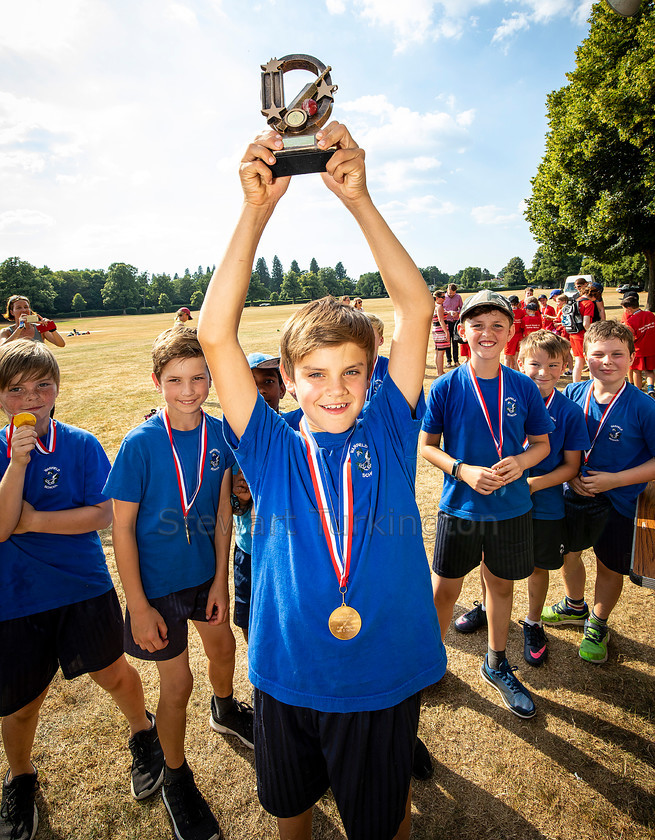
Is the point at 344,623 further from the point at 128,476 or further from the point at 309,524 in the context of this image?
the point at 128,476

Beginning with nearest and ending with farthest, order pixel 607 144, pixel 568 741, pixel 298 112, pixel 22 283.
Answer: pixel 298 112 → pixel 568 741 → pixel 607 144 → pixel 22 283

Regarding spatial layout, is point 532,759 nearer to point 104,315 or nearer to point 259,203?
point 259,203

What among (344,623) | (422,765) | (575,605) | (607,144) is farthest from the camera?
(607,144)

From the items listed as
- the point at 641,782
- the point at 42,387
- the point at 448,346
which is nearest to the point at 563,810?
the point at 641,782

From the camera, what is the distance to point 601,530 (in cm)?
322

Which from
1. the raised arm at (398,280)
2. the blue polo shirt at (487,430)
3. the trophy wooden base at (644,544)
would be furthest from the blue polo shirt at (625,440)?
the raised arm at (398,280)

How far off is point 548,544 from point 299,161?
2.99m

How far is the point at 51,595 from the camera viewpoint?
231 centimetres

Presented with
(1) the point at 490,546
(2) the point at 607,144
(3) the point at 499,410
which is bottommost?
(1) the point at 490,546

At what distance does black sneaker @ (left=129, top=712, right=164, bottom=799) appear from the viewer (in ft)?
8.22

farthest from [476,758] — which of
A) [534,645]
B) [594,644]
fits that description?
[594,644]

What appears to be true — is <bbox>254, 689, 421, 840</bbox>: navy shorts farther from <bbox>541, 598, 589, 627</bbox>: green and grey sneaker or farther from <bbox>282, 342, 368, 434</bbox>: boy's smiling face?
<bbox>541, 598, 589, 627</bbox>: green and grey sneaker

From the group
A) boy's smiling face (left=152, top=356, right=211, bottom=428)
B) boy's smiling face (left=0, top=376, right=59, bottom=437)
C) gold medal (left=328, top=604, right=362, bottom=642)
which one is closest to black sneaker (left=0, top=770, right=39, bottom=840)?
boy's smiling face (left=0, top=376, right=59, bottom=437)

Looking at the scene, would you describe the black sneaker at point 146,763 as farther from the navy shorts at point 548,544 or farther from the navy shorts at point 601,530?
the navy shorts at point 601,530
